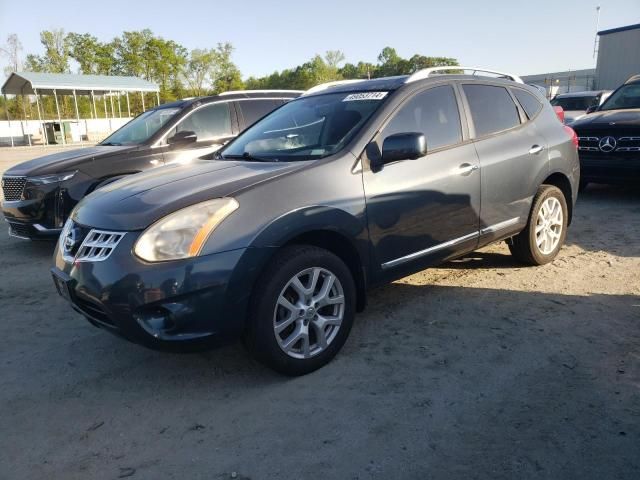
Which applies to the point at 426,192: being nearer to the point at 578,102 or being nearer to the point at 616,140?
the point at 616,140

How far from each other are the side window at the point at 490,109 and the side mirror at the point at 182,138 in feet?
12.1

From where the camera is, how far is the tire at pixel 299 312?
2.85 m

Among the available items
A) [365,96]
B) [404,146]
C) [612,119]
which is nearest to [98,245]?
[404,146]

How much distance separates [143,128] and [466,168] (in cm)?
479

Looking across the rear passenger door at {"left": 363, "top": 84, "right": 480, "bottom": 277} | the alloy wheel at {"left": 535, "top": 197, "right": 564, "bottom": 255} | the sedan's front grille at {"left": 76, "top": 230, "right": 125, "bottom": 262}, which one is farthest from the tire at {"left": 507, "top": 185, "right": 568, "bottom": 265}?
the sedan's front grille at {"left": 76, "top": 230, "right": 125, "bottom": 262}

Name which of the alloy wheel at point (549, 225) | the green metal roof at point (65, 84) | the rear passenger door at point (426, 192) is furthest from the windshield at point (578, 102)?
the green metal roof at point (65, 84)

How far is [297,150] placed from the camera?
3.65 m

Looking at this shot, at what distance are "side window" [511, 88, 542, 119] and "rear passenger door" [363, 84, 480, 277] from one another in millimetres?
1008

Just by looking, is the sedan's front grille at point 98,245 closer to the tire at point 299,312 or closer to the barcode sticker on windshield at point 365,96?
the tire at point 299,312

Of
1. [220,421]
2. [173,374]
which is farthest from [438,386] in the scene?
[173,374]

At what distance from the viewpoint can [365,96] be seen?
3.83 m

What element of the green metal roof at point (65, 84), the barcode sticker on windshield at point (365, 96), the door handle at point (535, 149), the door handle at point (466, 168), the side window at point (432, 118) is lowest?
the door handle at point (466, 168)

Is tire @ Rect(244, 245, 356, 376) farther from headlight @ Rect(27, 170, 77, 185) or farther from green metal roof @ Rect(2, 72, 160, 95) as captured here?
green metal roof @ Rect(2, 72, 160, 95)

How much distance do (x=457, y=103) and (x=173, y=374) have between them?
2.91 metres
